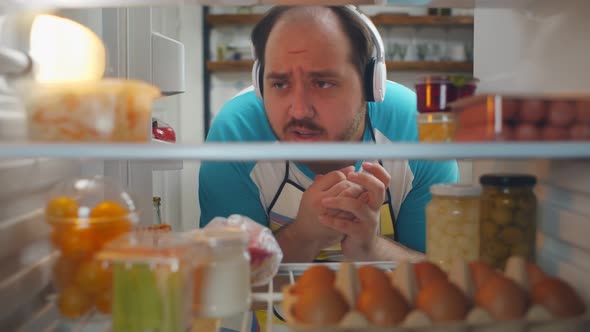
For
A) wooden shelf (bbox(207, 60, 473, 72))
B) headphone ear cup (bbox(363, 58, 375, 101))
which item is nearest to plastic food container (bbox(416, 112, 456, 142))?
headphone ear cup (bbox(363, 58, 375, 101))

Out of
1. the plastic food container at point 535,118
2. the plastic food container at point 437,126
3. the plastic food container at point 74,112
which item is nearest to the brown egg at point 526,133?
the plastic food container at point 535,118

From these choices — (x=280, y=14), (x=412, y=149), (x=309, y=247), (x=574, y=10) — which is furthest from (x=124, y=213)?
(x=280, y=14)

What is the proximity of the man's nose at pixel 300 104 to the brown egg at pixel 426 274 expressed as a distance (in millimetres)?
1083

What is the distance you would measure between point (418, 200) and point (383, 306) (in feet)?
4.43

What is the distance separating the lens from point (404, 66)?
3.08m

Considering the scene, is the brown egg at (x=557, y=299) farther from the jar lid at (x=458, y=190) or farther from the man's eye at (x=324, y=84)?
the man's eye at (x=324, y=84)

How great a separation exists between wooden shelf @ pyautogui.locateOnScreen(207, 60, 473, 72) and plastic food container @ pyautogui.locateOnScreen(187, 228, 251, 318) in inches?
85.9

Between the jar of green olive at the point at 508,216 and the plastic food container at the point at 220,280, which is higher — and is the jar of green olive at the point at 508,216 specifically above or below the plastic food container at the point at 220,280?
above

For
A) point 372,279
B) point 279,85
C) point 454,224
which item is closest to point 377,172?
point 279,85

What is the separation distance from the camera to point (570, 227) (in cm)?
105

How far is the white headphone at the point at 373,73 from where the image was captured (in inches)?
67.6

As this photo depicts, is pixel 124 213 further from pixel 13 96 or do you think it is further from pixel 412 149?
pixel 412 149

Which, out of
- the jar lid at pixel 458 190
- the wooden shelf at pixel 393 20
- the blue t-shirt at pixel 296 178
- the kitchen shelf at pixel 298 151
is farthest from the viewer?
the wooden shelf at pixel 393 20

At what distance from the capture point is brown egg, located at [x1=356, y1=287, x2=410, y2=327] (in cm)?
85
